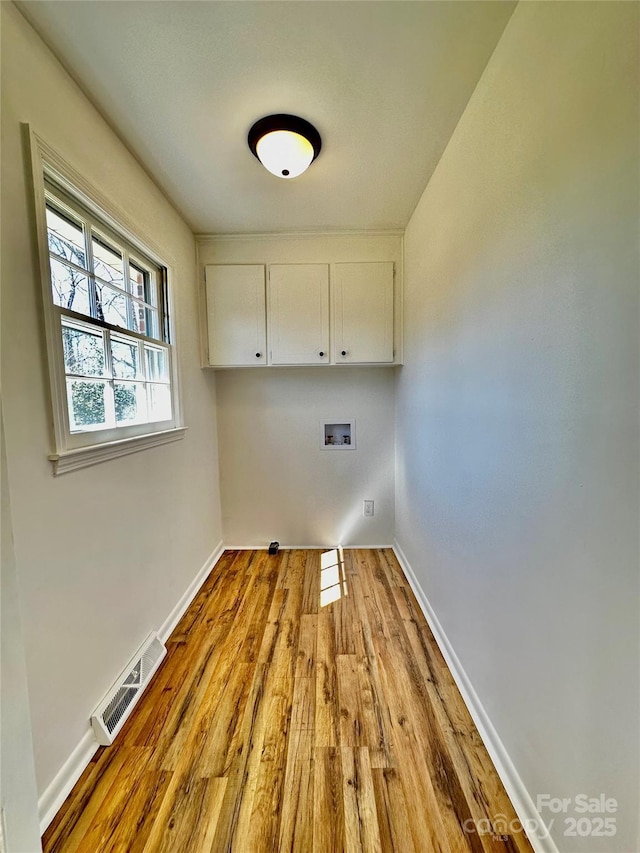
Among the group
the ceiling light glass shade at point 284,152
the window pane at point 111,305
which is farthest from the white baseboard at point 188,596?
the ceiling light glass shade at point 284,152

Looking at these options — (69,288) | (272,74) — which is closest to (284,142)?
(272,74)

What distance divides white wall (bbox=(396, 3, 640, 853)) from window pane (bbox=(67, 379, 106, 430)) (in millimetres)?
1520

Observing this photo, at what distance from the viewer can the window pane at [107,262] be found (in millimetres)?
1366

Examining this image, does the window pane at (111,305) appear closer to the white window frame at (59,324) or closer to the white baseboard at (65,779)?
the white window frame at (59,324)

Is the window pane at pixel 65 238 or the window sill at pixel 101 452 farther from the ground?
the window pane at pixel 65 238

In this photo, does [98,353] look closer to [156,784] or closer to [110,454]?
[110,454]

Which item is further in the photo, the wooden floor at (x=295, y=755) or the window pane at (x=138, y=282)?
the window pane at (x=138, y=282)

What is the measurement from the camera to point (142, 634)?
1.52 m

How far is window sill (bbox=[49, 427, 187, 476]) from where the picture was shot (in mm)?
1059

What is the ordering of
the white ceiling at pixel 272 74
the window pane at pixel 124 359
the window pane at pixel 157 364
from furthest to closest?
the window pane at pixel 157 364 < the window pane at pixel 124 359 < the white ceiling at pixel 272 74

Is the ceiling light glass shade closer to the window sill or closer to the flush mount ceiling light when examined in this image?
the flush mount ceiling light

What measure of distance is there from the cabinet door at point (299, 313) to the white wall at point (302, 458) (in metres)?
0.21

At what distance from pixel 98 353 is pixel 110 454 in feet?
1.40

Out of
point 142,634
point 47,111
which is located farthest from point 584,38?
point 142,634
